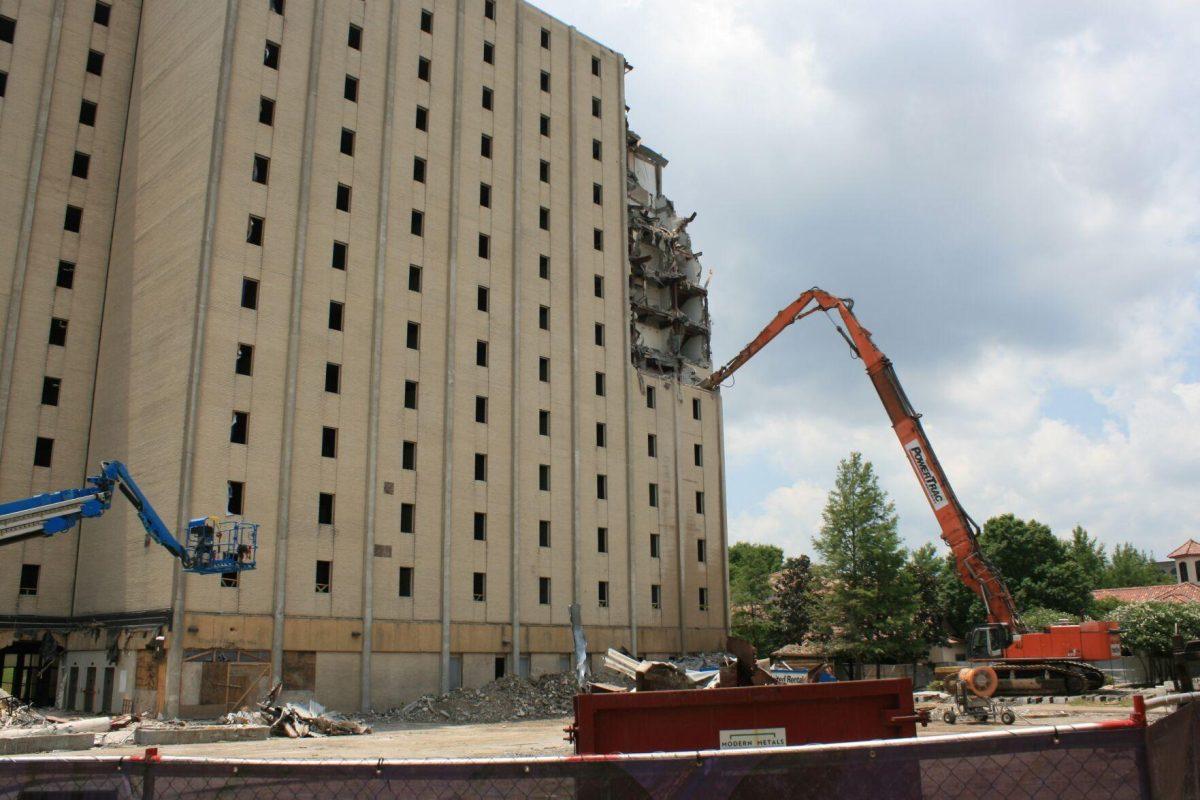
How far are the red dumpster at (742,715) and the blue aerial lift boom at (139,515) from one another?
22209mm

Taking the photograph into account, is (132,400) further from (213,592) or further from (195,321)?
(213,592)

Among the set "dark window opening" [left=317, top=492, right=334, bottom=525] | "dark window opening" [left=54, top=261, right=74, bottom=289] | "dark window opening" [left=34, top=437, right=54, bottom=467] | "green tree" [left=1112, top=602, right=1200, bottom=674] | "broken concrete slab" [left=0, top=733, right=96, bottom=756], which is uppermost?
"dark window opening" [left=54, top=261, right=74, bottom=289]

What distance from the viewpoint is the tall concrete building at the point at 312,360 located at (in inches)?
1382

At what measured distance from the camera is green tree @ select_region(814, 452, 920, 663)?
170ft

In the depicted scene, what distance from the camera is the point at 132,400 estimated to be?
36875 millimetres

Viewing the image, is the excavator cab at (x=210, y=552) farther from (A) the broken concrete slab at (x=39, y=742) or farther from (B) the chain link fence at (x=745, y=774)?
(B) the chain link fence at (x=745, y=774)

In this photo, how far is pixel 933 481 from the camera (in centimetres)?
3656

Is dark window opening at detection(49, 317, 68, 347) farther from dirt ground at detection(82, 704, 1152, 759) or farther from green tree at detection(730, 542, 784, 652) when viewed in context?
green tree at detection(730, 542, 784, 652)

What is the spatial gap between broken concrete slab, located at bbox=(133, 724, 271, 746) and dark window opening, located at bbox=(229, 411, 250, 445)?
11083 millimetres

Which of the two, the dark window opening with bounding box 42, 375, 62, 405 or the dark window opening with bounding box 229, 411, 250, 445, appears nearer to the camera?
the dark window opening with bounding box 229, 411, 250, 445

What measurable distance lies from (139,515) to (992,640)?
29.8 m

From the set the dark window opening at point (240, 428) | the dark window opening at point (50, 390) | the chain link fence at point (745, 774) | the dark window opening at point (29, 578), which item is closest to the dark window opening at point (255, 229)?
the dark window opening at point (240, 428)

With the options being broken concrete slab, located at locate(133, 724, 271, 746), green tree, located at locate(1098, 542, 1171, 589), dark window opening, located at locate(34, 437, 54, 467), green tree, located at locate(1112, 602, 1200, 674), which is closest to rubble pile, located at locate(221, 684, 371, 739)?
broken concrete slab, located at locate(133, 724, 271, 746)

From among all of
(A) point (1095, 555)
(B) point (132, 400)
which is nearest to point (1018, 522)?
(A) point (1095, 555)
